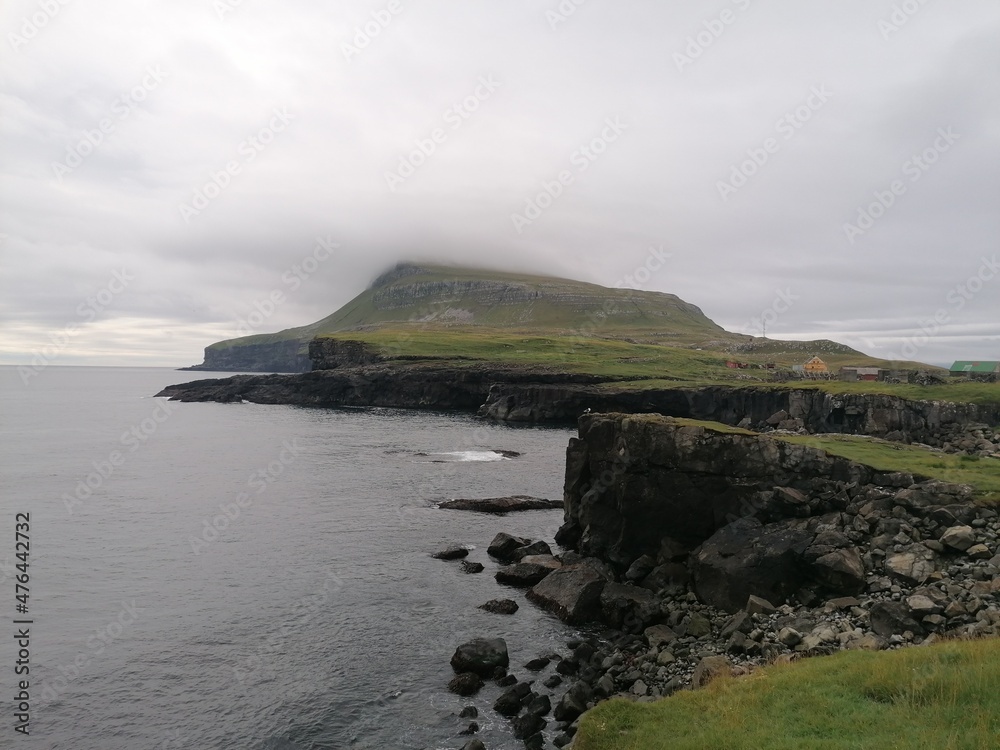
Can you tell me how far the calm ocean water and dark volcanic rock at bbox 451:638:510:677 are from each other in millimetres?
664

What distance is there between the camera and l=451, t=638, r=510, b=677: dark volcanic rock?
2505cm

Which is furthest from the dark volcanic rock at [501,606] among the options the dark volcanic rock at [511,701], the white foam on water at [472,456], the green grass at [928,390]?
the green grass at [928,390]

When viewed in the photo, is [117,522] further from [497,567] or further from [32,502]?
[497,567]

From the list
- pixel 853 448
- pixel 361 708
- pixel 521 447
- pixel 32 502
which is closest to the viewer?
pixel 361 708

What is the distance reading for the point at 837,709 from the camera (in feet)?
45.5

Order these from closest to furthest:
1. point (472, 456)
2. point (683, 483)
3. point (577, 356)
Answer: point (683, 483) < point (472, 456) < point (577, 356)

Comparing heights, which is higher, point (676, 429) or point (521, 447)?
point (676, 429)

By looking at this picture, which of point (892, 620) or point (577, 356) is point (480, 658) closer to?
point (892, 620)

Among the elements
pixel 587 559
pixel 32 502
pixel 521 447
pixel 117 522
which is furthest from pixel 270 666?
pixel 521 447

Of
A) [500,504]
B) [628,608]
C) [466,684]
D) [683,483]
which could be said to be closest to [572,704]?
[466,684]

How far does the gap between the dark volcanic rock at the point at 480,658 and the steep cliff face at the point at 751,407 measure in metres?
42.8

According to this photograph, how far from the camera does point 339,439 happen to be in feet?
314

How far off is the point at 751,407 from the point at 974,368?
31360 mm

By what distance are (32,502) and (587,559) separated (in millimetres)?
47782
